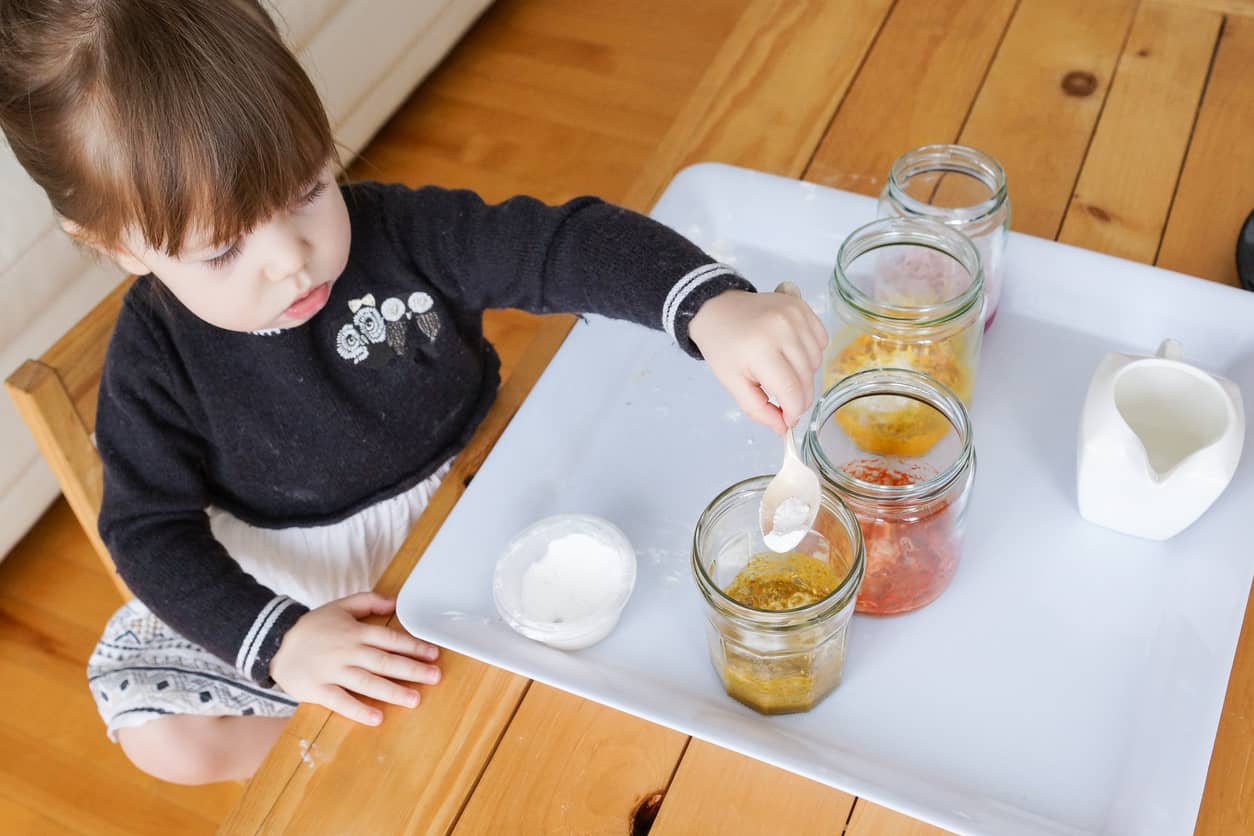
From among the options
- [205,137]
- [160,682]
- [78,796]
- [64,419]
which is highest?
[205,137]

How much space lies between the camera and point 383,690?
2.06 feet

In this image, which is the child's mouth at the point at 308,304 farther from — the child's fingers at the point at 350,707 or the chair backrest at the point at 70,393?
the child's fingers at the point at 350,707

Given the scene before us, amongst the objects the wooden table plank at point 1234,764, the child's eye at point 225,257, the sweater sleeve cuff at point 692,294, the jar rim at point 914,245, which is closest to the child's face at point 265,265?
the child's eye at point 225,257

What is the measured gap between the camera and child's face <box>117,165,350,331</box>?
0.70m

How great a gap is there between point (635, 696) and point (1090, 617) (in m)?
0.26

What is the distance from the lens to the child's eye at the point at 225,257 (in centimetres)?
69

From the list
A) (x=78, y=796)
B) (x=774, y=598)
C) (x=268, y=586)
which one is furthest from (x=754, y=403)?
(x=78, y=796)

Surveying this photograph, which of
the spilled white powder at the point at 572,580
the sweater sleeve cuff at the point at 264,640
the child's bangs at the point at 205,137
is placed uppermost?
the child's bangs at the point at 205,137

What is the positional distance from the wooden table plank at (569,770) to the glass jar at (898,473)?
151mm

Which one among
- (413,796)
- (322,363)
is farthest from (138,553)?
(413,796)

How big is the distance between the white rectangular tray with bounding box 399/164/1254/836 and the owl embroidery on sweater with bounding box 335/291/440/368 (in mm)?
154

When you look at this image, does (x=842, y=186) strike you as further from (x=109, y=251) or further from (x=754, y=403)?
(x=109, y=251)

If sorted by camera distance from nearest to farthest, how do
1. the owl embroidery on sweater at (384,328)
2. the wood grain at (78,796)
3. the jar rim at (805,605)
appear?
the jar rim at (805,605)
the owl embroidery on sweater at (384,328)
the wood grain at (78,796)

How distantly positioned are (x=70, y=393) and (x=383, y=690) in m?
0.35
